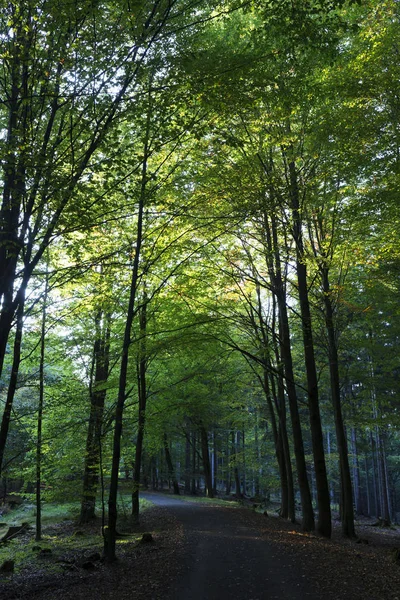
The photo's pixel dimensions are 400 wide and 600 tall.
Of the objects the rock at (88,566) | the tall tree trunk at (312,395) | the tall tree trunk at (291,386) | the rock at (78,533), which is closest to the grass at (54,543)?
the rock at (78,533)

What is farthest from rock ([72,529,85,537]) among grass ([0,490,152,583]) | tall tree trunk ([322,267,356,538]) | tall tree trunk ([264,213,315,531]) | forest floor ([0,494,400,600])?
tall tree trunk ([322,267,356,538])

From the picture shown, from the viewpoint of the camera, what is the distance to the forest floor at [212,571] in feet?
20.9

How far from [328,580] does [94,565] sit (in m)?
4.70

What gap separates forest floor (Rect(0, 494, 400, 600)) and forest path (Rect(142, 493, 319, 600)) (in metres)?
0.02

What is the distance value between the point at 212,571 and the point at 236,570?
442 mm

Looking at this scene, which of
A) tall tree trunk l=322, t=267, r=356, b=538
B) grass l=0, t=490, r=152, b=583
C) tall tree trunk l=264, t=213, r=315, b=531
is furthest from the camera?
tall tree trunk l=322, t=267, r=356, b=538

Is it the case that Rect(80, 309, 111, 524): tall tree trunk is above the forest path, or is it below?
above

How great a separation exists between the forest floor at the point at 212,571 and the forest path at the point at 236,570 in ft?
0.05

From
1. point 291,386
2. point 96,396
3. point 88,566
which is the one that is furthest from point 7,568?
point 291,386

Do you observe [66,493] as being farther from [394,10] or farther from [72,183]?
[394,10]

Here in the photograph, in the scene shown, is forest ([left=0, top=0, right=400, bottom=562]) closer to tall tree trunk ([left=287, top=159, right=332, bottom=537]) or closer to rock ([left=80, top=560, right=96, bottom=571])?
tall tree trunk ([left=287, top=159, right=332, bottom=537])

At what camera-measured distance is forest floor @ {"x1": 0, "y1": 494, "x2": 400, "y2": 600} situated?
20.9 ft

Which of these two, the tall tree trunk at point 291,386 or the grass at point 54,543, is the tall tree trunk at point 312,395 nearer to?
the tall tree trunk at point 291,386

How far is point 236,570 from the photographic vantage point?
742 centimetres
